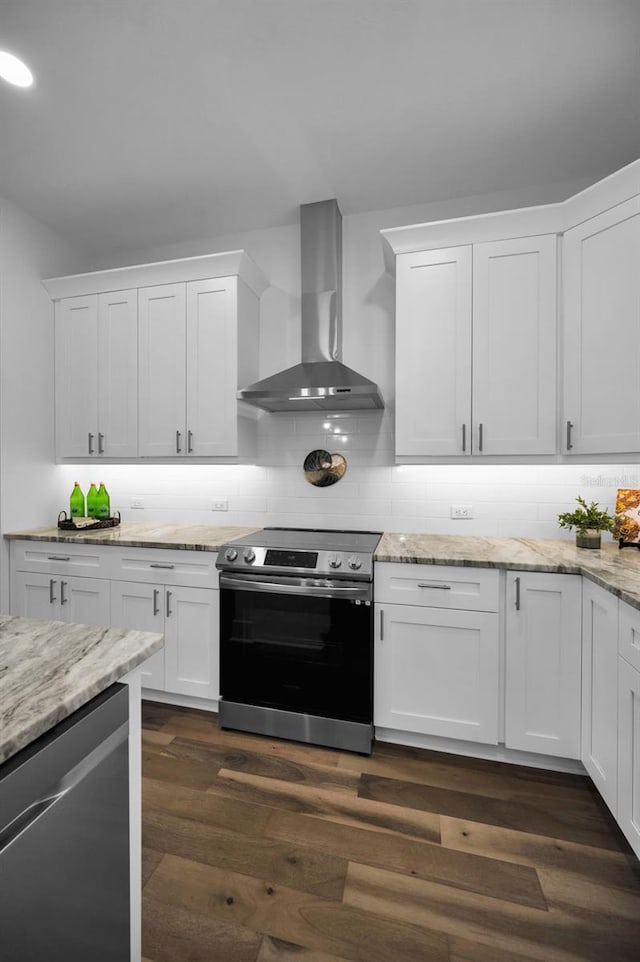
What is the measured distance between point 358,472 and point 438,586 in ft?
3.27

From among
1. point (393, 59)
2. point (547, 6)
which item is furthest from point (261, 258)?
point (547, 6)

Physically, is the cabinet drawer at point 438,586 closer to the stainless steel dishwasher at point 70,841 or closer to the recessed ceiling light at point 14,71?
the stainless steel dishwasher at point 70,841

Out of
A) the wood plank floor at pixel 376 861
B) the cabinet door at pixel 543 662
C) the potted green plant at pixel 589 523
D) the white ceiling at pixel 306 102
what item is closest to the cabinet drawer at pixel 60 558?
the wood plank floor at pixel 376 861

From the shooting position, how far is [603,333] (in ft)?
6.81

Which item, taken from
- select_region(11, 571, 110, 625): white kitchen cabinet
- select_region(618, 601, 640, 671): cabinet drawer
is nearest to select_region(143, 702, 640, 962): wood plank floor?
select_region(618, 601, 640, 671): cabinet drawer

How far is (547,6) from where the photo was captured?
1540 mm

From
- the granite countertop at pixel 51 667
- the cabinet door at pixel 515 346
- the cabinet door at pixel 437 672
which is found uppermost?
the cabinet door at pixel 515 346

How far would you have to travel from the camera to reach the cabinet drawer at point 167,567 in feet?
7.93

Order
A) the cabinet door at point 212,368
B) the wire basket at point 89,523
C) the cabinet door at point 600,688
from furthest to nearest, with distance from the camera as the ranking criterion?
the wire basket at point 89,523, the cabinet door at point 212,368, the cabinet door at point 600,688

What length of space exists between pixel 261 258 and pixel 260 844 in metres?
3.21

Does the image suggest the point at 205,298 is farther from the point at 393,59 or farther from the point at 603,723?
the point at 603,723

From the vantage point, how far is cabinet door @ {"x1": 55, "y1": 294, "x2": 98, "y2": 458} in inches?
119

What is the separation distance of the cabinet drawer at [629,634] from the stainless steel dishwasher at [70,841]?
1502 millimetres

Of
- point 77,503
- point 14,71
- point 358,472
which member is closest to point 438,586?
point 358,472
